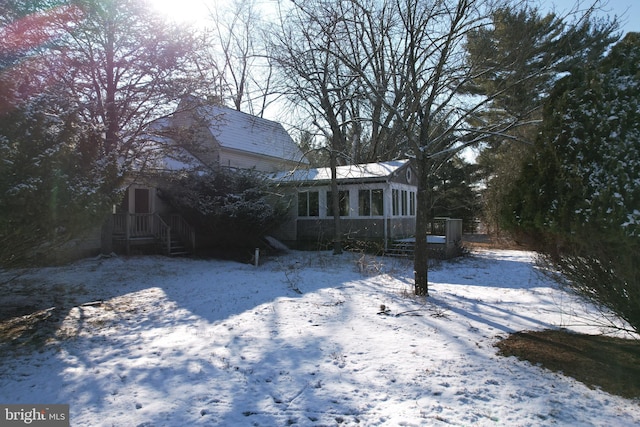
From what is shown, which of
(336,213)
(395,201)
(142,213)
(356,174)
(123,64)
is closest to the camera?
(123,64)

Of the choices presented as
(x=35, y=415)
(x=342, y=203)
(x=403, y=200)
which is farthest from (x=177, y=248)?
(x=35, y=415)

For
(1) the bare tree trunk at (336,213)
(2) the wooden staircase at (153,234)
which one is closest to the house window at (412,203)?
(1) the bare tree trunk at (336,213)

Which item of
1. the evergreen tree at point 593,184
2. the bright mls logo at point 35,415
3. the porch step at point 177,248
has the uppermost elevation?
the evergreen tree at point 593,184

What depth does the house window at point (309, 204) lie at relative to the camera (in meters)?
17.3

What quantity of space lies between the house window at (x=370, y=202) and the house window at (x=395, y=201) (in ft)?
1.64

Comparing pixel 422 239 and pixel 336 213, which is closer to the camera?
pixel 422 239

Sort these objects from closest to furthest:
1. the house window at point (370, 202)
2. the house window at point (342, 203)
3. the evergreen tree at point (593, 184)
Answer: the evergreen tree at point (593, 184), the house window at point (370, 202), the house window at point (342, 203)

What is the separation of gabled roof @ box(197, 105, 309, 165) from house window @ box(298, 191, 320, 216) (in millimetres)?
1927

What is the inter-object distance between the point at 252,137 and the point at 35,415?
1840cm

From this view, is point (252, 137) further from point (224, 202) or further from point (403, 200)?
point (403, 200)

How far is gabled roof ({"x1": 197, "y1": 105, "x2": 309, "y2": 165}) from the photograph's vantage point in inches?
736

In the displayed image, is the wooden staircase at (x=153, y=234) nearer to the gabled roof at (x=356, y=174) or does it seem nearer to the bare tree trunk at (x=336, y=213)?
the gabled roof at (x=356, y=174)

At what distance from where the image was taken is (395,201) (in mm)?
15961

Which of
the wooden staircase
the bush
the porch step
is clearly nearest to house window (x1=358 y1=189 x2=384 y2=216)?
the bush
